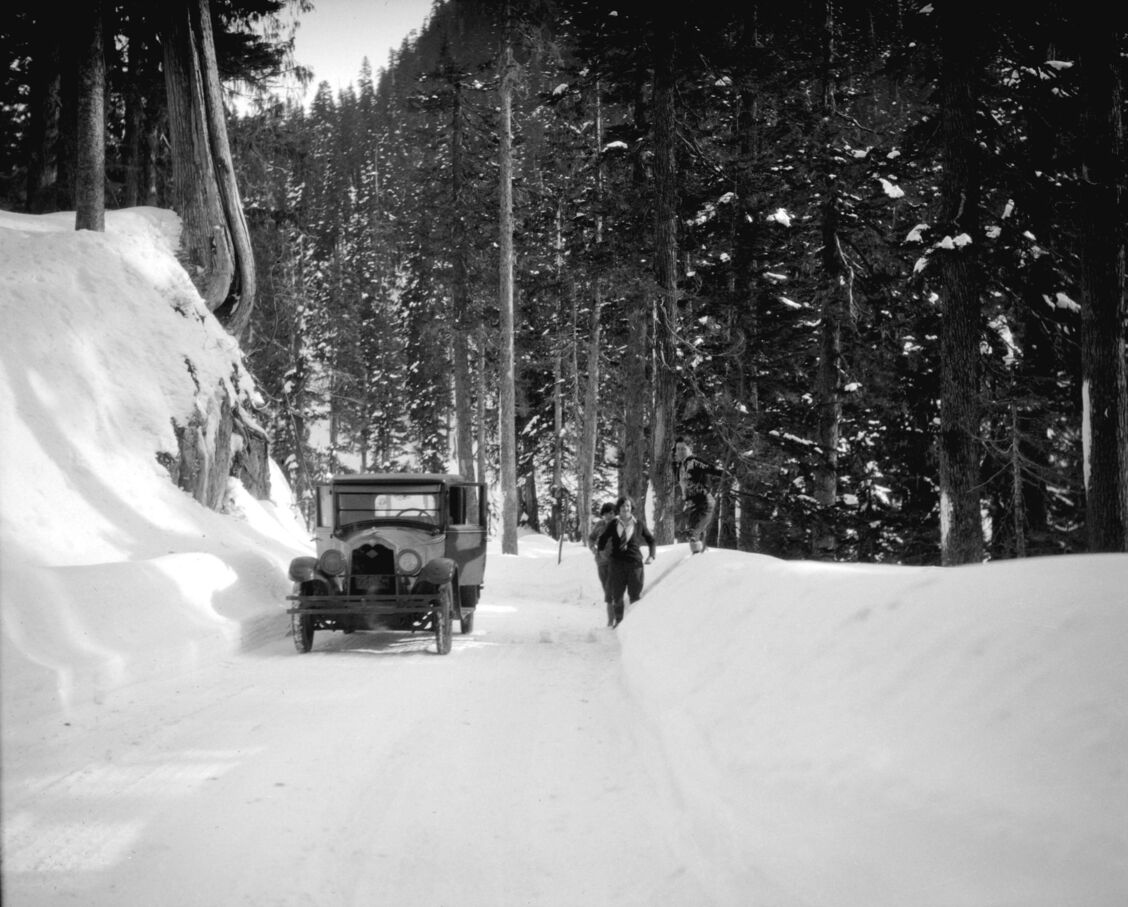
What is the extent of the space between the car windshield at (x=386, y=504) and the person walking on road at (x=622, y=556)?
2.48 meters

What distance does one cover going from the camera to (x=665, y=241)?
1477 centimetres

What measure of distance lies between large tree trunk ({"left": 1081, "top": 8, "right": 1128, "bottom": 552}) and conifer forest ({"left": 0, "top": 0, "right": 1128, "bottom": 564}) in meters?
0.04

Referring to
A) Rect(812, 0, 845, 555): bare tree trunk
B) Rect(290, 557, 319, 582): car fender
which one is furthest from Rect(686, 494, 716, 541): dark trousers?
Rect(812, 0, 845, 555): bare tree trunk

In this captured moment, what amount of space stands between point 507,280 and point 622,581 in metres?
13.6

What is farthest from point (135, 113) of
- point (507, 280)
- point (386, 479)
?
point (386, 479)

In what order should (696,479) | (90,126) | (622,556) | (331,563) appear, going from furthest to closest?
1. (90,126)
2. (696,479)
3. (622,556)
4. (331,563)

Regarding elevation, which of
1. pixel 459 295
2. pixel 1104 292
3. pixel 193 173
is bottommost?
pixel 1104 292

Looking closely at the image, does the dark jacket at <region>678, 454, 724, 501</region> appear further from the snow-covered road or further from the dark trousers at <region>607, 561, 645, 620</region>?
the snow-covered road

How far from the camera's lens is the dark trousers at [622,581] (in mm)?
10461

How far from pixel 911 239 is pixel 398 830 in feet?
39.1

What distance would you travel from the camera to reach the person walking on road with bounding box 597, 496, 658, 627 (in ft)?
34.3

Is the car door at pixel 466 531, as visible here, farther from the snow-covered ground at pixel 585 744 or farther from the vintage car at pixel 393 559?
the snow-covered ground at pixel 585 744

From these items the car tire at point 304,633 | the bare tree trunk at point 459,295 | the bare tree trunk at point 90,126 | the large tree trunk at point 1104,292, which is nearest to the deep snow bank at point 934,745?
the car tire at point 304,633

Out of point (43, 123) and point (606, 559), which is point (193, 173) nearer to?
point (43, 123)
